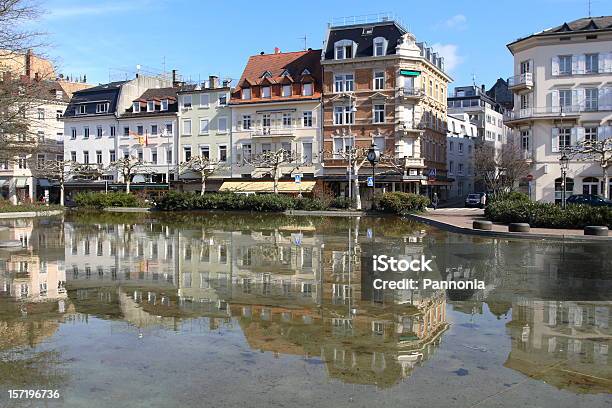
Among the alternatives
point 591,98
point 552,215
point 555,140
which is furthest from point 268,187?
point 552,215

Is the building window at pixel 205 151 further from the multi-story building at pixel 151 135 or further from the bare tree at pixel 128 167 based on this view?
the bare tree at pixel 128 167

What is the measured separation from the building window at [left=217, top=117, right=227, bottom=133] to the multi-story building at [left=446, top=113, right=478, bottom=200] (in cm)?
2457

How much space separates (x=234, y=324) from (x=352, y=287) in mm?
3679

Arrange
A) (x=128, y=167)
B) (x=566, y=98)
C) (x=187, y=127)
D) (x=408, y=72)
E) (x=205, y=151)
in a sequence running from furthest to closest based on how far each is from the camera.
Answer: (x=187, y=127) → (x=205, y=151) → (x=128, y=167) → (x=408, y=72) → (x=566, y=98)

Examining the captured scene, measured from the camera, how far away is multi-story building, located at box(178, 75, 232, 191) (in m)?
59.7

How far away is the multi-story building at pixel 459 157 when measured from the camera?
67000 mm

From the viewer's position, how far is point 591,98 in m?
Answer: 46.7

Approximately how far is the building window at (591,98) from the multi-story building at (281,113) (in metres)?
22.8

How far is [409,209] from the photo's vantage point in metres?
42.7

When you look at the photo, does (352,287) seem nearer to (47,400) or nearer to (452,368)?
(452,368)

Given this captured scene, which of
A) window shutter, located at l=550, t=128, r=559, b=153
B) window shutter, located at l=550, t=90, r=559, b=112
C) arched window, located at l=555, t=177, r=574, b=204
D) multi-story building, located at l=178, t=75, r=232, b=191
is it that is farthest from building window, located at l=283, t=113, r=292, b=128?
arched window, located at l=555, t=177, r=574, b=204

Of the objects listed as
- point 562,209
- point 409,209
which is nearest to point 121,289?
point 562,209

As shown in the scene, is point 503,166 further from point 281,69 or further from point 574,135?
point 281,69

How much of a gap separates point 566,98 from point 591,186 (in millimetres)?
7338
